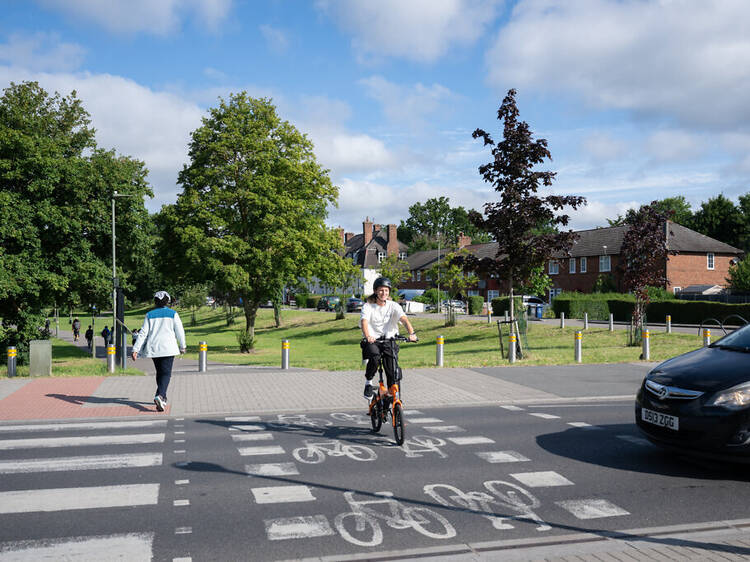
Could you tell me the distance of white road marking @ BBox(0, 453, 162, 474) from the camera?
21.3 feet

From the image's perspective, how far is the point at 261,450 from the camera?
740 centimetres

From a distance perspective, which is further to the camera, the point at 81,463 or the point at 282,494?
the point at 81,463

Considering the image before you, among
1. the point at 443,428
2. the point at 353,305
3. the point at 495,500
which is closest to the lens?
the point at 495,500

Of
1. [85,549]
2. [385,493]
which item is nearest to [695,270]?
[385,493]

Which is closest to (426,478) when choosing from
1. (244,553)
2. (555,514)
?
(555,514)

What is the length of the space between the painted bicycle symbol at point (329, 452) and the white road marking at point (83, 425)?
2.74 meters

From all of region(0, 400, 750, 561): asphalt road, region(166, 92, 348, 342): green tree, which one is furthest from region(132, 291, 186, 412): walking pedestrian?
region(166, 92, 348, 342): green tree

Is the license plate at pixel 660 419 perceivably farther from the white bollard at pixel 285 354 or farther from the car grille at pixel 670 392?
the white bollard at pixel 285 354

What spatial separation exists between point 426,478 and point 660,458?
2.75 metres

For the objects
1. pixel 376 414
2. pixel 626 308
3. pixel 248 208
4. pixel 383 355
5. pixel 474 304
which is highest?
pixel 248 208

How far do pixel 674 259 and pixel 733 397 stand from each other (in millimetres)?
54578

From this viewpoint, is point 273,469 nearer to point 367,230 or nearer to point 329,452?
point 329,452

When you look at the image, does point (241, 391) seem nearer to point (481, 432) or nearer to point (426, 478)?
point (481, 432)

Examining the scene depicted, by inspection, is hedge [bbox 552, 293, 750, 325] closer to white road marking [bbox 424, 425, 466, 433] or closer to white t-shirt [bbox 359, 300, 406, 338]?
white road marking [bbox 424, 425, 466, 433]
